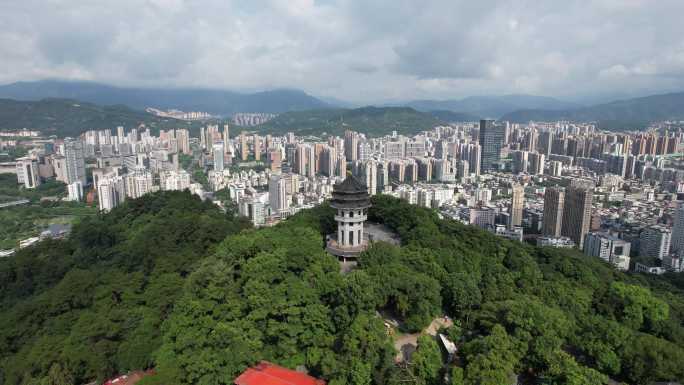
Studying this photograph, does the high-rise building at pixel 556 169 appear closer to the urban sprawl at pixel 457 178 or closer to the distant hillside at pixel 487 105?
the urban sprawl at pixel 457 178

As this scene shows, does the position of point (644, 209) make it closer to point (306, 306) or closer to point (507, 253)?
point (507, 253)

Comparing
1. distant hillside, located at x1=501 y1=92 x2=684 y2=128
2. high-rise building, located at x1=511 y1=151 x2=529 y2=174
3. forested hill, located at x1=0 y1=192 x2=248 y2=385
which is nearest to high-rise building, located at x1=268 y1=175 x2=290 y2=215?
forested hill, located at x1=0 y1=192 x2=248 y2=385

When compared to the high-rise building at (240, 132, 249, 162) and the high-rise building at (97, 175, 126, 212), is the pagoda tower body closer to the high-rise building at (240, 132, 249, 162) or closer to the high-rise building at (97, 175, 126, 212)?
the high-rise building at (97, 175, 126, 212)

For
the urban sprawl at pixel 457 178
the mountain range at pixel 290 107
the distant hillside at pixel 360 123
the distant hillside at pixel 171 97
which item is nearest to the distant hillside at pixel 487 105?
the mountain range at pixel 290 107

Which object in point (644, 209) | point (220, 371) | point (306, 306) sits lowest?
point (644, 209)

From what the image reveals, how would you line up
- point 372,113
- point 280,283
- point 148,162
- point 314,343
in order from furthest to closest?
1. point 372,113
2. point 148,162
3. point 280,283
4. point 314,343

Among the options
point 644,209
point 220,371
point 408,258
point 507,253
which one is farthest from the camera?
point 644,209

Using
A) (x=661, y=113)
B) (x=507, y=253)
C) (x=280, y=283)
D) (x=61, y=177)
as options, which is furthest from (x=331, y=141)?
(x=661, y=113)

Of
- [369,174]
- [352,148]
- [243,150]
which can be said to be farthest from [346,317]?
[243,150]
